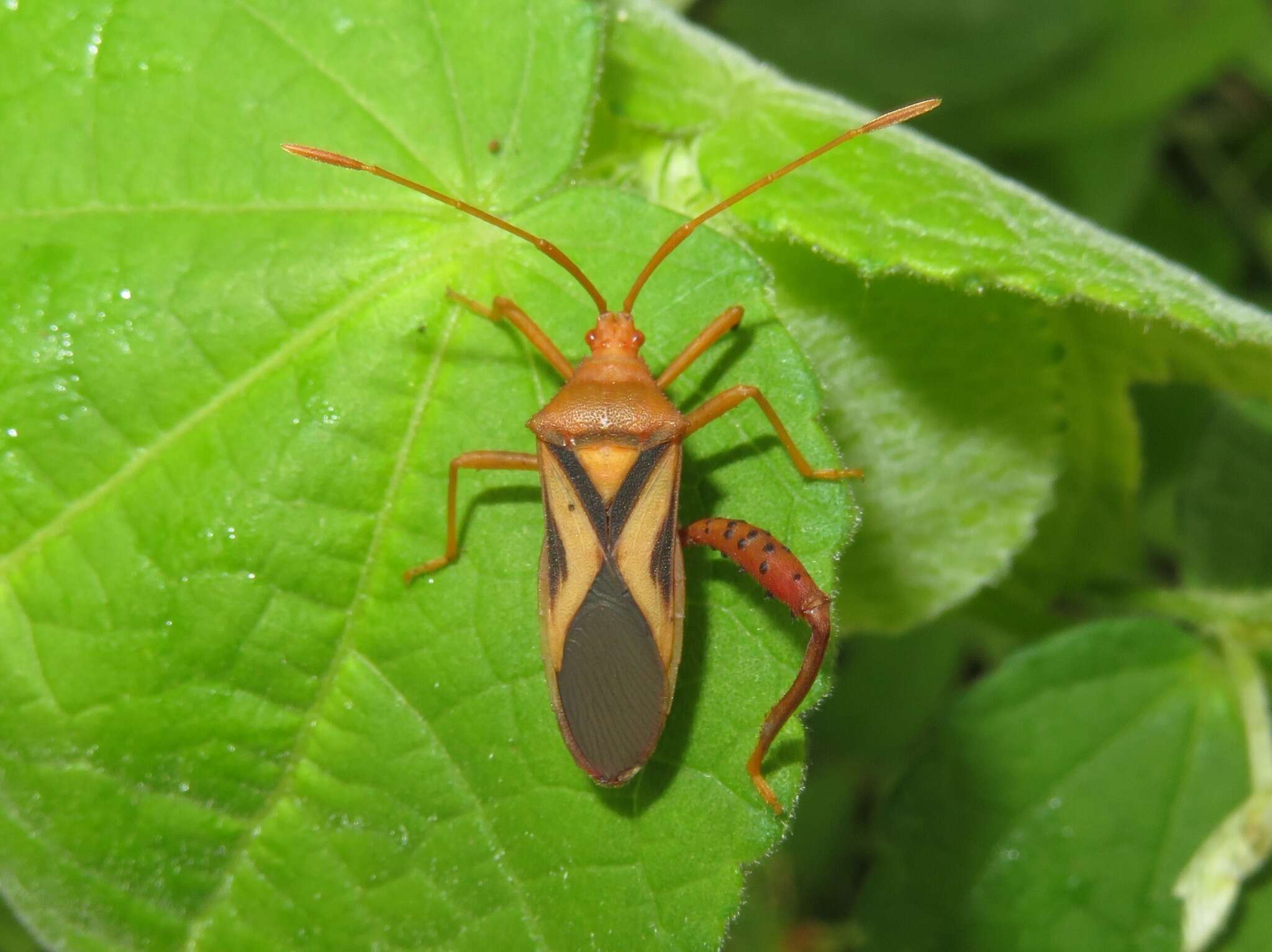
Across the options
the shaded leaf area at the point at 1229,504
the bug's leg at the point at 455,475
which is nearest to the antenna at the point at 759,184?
the bug's leg at the point at 455,475

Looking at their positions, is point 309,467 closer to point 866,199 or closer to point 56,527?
point 56,527

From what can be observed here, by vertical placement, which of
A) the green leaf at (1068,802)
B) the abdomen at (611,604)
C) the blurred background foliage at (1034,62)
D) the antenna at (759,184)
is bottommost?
the green leaf at (1068,802)

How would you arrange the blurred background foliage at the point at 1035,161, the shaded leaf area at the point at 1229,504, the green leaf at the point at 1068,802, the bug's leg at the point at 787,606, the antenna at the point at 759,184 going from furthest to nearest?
the blurred background foliage at the point at 1035,161, the shaded leaf area at the point at 1229,504, the green leaf at the point at 1068,802, the antenna at the point at 759,184, the bug's leg at the point at 787,606

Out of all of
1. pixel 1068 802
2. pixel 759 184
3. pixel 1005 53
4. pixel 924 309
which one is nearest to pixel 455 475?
pixel 759 184

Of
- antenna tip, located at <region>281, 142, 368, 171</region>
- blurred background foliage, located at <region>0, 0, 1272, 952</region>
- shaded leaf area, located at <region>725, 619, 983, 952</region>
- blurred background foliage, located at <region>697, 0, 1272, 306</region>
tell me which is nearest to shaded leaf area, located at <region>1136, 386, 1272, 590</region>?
blurred background foliage, located at <region>0, 0, 1272, 952</region>

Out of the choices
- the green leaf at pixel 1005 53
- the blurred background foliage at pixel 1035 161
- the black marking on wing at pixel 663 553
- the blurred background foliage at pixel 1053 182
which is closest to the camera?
the black marking on wing at pixel 663 553

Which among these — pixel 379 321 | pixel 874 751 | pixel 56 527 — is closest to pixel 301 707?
pixel 56 527

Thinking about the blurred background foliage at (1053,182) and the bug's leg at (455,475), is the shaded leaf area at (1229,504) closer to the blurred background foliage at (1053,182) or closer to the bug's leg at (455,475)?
the blurred background foliage at (1053,182)
